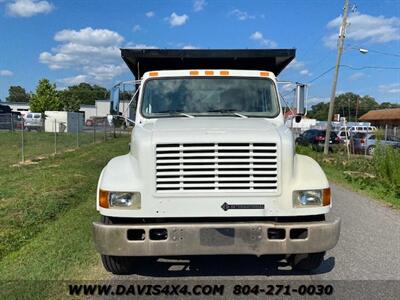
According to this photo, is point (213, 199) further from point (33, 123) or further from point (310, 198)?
point (33, 123)

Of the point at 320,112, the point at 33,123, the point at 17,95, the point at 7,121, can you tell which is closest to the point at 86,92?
the point at 17,95

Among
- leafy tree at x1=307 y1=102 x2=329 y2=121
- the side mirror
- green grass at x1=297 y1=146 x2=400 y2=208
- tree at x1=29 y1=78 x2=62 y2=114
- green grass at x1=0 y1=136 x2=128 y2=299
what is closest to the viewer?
green grass at x1=0 y1=136 x2=128 y2=299

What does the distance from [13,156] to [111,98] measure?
49.8 feet

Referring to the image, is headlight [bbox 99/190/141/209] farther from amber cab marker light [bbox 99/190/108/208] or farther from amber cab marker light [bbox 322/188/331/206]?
amber cab marker light [bbox 322/188/331/206]

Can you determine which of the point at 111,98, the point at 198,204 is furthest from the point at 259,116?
the point at 111,98

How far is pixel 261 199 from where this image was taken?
4.82 metres

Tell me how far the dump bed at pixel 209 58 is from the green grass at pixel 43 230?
2.81 m

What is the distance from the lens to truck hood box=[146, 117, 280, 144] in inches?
190

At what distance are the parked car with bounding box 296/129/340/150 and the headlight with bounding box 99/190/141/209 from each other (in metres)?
29.7

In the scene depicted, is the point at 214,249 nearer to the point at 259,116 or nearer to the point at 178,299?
the point at 178,299

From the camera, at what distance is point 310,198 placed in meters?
4.88

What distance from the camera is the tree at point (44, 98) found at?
257 ft

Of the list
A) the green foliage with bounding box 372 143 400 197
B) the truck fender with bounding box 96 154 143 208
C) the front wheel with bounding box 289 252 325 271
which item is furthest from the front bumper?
the green foliage with bounding box 372 143 400 197

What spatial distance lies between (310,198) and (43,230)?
172 inches
